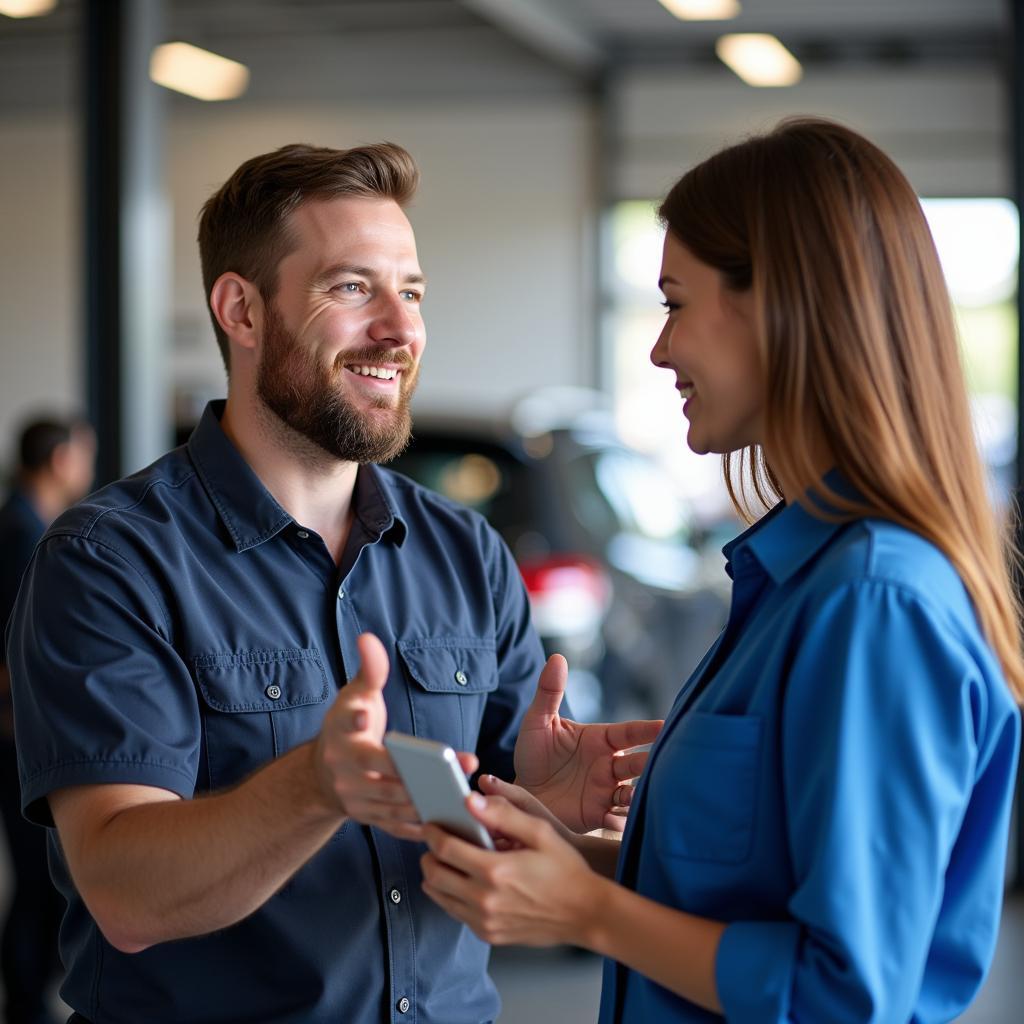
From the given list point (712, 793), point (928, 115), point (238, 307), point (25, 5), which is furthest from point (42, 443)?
point (928, 115)

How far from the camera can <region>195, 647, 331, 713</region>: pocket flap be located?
1.72 metres

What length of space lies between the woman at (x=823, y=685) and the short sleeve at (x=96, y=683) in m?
0.42

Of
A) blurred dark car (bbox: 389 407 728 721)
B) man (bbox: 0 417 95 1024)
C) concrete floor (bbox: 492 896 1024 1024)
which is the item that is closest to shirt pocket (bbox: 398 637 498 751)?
man (bbox: 0 417 95 1024)

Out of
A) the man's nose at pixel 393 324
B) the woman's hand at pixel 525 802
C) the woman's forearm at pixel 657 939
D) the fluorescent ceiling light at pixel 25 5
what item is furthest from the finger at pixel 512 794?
the fluorescent ceiling light at pixel 25 5

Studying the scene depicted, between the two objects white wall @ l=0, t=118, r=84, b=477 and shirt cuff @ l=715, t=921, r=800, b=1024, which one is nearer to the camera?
shirt cuff @ l=715, t=921, r=800, b=1024

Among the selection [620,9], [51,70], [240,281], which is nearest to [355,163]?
[240,281]

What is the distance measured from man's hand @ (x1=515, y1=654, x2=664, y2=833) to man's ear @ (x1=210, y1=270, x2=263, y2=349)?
63cm

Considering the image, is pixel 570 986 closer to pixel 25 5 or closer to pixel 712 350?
pixel 712 350

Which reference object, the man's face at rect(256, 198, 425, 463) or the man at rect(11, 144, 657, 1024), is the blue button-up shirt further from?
the man's face at rect(256, 198, 425, 463)

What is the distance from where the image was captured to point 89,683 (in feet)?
5.28

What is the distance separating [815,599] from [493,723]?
0.85 meters

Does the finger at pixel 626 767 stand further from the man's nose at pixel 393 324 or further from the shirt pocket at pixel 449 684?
the man's nose at pixel 393 324

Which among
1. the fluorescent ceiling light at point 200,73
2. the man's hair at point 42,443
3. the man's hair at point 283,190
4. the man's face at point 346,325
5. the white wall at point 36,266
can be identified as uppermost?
the fluorescent ceiling light at point 200,73

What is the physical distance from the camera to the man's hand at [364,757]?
1.32 meters
